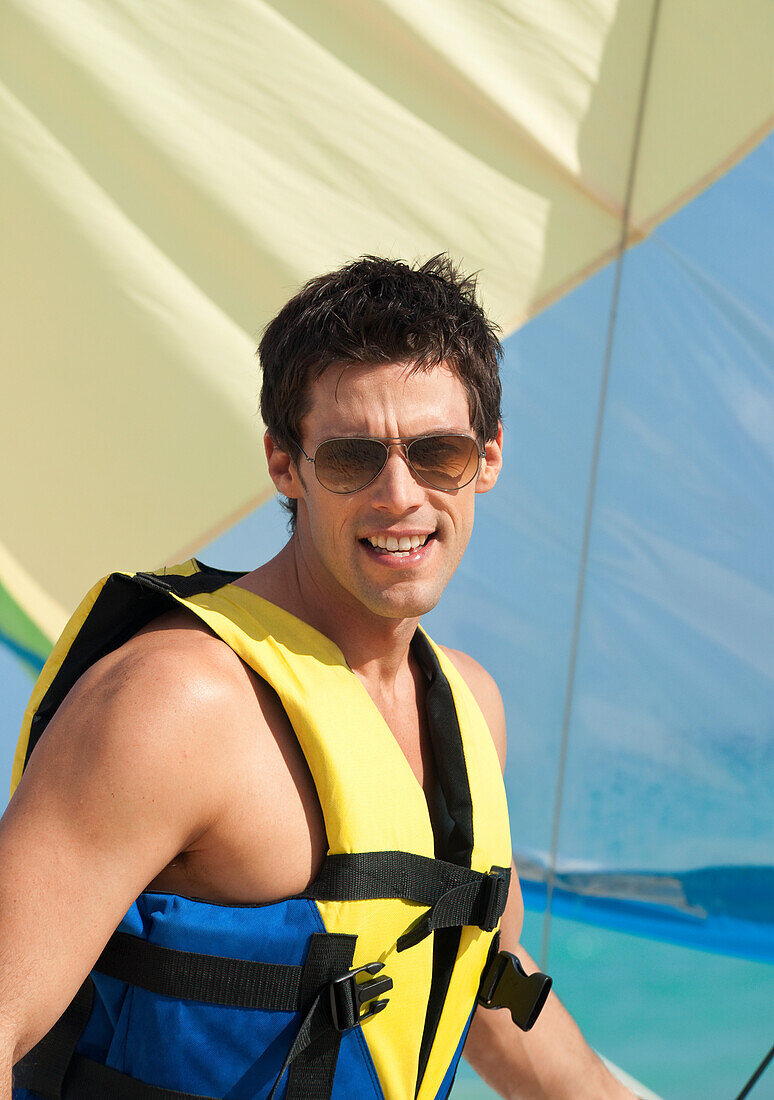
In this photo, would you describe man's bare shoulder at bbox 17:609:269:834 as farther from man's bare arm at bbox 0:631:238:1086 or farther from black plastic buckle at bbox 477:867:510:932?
black plastic buckle at bbox 477:867:510:932

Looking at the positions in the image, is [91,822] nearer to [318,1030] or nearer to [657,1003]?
[318,1030]

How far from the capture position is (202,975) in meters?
1.31

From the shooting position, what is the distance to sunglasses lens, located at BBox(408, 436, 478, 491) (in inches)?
60.2

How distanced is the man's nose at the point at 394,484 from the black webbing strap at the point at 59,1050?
2.48ft

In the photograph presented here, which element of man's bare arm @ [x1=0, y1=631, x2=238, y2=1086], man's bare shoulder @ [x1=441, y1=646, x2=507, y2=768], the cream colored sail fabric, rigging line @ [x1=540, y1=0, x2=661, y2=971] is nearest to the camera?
man's bare arm @ [x1=0, y1=631, x2=238, y2=1086]

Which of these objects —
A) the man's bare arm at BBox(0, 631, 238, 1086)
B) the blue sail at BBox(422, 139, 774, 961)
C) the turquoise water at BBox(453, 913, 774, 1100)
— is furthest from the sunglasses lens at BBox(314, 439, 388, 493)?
the turquoise water at BBox(453, 913, 774, 1100)

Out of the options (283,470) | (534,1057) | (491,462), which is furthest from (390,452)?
(534,1057)

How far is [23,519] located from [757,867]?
92.3 inches

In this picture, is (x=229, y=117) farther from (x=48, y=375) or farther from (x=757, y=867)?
(x=757, y=867)

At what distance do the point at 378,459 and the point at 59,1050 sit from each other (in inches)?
35.4

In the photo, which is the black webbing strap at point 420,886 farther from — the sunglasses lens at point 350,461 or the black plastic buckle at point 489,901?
the sunglasses lens at point 350,461

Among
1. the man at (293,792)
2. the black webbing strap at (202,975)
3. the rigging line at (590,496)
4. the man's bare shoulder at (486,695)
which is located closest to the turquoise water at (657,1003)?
the rigging line at (590,496)

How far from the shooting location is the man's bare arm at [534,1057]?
1.80 meters

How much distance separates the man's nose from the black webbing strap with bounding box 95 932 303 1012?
24.9 inches
